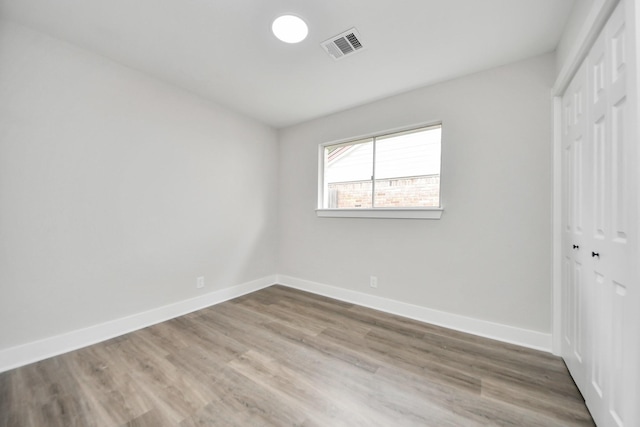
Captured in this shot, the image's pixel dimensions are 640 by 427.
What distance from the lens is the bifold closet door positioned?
0.96 m

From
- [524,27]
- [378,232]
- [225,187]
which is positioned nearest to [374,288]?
[378,232]

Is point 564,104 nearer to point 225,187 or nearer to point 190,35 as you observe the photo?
point 190,35

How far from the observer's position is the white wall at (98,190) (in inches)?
68.2

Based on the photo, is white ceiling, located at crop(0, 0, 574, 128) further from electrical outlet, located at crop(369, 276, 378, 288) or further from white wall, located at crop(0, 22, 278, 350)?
electrical outlet, located at crop(369, 276, 378, 288)

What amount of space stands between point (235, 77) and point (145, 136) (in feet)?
3.52

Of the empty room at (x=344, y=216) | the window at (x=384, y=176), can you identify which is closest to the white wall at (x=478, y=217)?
the empty room at (x=344, y=216)

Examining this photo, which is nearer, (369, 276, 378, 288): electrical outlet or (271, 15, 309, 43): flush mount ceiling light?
(271, 15, 309, 43): flush mount ceiling light

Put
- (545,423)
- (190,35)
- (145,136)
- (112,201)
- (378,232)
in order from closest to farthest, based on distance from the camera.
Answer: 1. (545,423)
2. (190,35)
3. (112,201)
4. (145,136)
5. (378,232)

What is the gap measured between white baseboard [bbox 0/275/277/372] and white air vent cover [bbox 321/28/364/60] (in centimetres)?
291

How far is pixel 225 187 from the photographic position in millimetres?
3094

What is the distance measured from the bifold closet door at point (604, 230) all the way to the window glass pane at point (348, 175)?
1.79 m

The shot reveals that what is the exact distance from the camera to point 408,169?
8.88 ft

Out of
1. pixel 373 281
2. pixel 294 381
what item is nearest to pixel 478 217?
pixel 373 281

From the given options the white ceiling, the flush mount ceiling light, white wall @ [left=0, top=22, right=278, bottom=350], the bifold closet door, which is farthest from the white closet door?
white wall @ [left=0, top=22, right=278, bottom=350]
